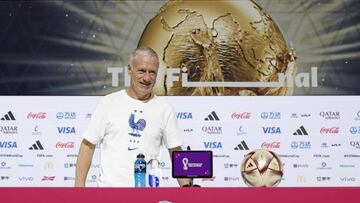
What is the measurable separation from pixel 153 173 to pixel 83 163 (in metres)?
0.55

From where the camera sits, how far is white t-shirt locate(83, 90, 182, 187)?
3.19 meters

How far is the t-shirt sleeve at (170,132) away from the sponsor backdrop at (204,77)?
128 inches

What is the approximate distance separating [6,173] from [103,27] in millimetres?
1850

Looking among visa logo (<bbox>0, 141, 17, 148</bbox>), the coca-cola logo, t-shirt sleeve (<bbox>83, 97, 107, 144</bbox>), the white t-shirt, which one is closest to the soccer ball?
the white t-shirt

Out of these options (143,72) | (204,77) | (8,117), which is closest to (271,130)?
(204,77)

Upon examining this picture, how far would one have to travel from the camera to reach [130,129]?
3234 mm

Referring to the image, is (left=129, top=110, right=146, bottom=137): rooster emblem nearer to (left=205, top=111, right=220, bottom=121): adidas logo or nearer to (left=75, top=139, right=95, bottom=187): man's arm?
(left=75, top=139, right=95, bottom=187): man's arm

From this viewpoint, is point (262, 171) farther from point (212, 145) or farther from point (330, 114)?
point (330, 114)

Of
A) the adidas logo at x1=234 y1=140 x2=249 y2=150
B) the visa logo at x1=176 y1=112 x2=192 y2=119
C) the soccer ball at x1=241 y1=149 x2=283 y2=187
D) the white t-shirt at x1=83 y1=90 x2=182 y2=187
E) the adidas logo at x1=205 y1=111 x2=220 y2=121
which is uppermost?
the visa logo at x1=176 y1=112 x2=192 y2=119

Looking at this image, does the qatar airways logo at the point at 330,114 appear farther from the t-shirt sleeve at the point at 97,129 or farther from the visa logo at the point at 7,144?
the t-shirt sleeve at the point at 97,129

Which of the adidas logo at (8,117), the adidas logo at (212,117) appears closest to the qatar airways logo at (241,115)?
the adidas logo at (212,117)

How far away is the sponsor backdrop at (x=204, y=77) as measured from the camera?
6.63 m
